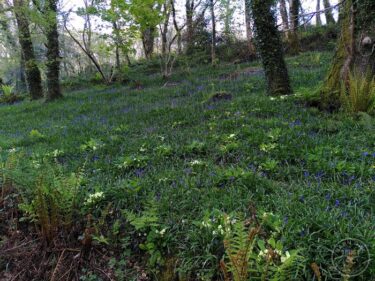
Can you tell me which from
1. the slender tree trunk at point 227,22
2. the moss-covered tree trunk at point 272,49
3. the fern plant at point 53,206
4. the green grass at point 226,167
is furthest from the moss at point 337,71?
the slender tree trunk at point 227,22

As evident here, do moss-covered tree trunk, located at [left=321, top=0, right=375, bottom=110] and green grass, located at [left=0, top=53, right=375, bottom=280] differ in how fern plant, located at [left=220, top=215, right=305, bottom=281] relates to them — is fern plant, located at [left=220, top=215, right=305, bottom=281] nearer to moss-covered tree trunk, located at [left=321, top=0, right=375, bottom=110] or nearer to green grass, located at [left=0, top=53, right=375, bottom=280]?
green grass, located at [left=0, top=53, right=375, bottom=280]

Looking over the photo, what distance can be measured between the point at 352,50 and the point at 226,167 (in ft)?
12.7

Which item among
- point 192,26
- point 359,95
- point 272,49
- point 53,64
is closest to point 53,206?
point 359,95

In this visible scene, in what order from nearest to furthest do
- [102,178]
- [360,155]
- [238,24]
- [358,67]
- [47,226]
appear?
[47,226] → [360,155] → [102,178] → [358,67] → [238,24]

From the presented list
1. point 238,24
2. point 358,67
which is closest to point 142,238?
point 358,67

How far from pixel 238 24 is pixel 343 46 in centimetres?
1603

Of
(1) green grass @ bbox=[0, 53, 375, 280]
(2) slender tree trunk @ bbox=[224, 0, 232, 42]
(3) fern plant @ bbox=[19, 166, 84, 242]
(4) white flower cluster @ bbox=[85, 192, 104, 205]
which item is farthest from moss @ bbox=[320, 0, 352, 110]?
(2) slender tree trunk @ bbox=[224, 0, 232, 42]

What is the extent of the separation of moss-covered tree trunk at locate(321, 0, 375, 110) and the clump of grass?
235 millimetres

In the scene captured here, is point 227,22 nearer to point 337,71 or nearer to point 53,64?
point 53,64

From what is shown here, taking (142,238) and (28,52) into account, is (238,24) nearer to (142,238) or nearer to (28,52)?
(28,52)

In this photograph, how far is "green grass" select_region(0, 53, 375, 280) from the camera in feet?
7.95

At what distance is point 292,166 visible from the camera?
11.9 feet

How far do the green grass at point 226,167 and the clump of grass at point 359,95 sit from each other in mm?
356

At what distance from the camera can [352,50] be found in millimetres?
5570
